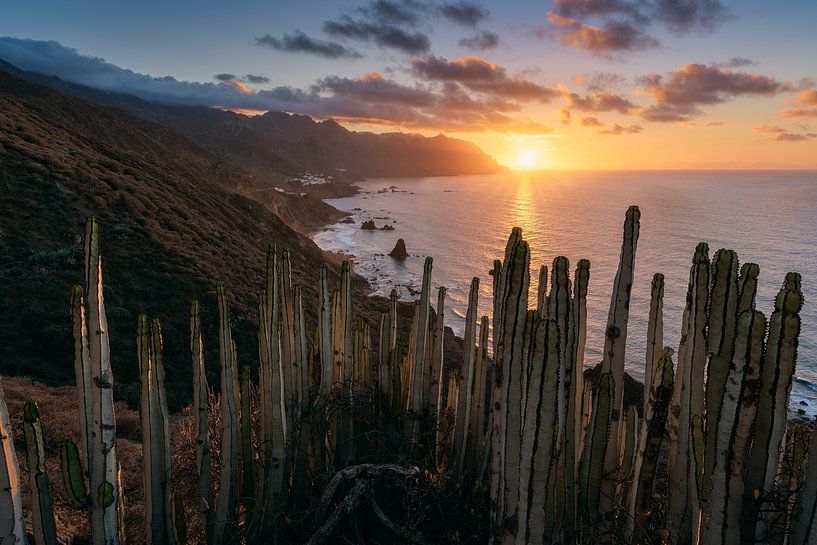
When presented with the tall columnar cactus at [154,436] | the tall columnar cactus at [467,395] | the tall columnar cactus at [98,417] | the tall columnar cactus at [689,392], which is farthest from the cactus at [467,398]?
the tall columnar cactus at [98,417]

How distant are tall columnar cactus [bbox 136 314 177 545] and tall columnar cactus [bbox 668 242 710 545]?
3.81m

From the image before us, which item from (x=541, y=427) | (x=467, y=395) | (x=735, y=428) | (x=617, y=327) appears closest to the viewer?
(x=735, y=428)

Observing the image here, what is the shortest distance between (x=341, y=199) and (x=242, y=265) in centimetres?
10660

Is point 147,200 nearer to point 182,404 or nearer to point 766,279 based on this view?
point 182,404

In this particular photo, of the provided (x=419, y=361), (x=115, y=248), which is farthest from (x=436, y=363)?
(x=115, y=248)

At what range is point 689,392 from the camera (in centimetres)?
314

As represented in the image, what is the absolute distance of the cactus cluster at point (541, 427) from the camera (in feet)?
7.83

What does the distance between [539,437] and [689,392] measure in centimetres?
135

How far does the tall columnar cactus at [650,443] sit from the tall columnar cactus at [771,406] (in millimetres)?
483

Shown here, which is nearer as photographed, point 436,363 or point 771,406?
point 771,406

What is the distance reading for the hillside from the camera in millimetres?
15914

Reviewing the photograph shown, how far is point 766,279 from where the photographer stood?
129ft

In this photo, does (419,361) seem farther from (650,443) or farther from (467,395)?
(650,443)

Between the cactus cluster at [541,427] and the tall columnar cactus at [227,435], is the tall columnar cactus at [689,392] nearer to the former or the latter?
the cactus cluster at [541,427]
